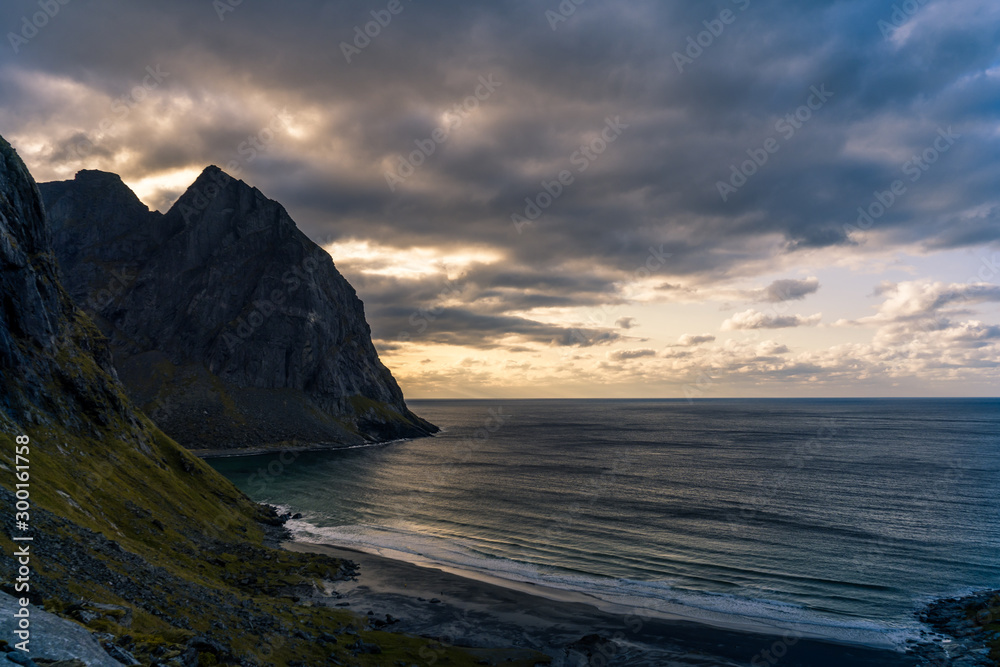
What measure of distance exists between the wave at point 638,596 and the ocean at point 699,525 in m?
0.22

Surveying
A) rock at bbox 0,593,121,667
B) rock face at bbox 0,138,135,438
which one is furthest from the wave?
rock at bbox 0,593,121,667

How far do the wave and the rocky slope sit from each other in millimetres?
11672

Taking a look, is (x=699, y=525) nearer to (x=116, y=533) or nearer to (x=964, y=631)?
(x=964, y=631)

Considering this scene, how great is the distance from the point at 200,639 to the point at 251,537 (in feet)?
130

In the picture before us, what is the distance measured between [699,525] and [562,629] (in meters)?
39.2

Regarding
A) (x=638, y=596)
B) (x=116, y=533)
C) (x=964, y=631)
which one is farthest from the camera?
(x=638, y=596)

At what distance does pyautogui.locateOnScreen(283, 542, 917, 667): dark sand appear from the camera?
37719mm

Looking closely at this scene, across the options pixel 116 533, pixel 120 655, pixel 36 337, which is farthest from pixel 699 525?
pixel 36 337

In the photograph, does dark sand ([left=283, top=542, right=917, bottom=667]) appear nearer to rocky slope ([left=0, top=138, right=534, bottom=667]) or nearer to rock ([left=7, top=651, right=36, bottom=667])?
rocky slope ([left=0, top=138, right=534, bottom=667])

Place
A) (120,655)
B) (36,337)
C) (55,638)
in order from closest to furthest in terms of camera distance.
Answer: (55,638) < (120,655) < (36,337)

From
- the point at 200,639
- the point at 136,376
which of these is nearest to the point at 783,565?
the point at 200,639

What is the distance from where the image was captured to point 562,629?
42531 mm

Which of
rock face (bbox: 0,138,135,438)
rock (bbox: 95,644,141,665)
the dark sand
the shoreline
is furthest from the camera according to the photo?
the shoreline

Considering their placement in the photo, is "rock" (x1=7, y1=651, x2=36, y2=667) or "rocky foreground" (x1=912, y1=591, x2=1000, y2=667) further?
"rocky foreground" (x1=912, y1=591, x2=1000, y2=667)
